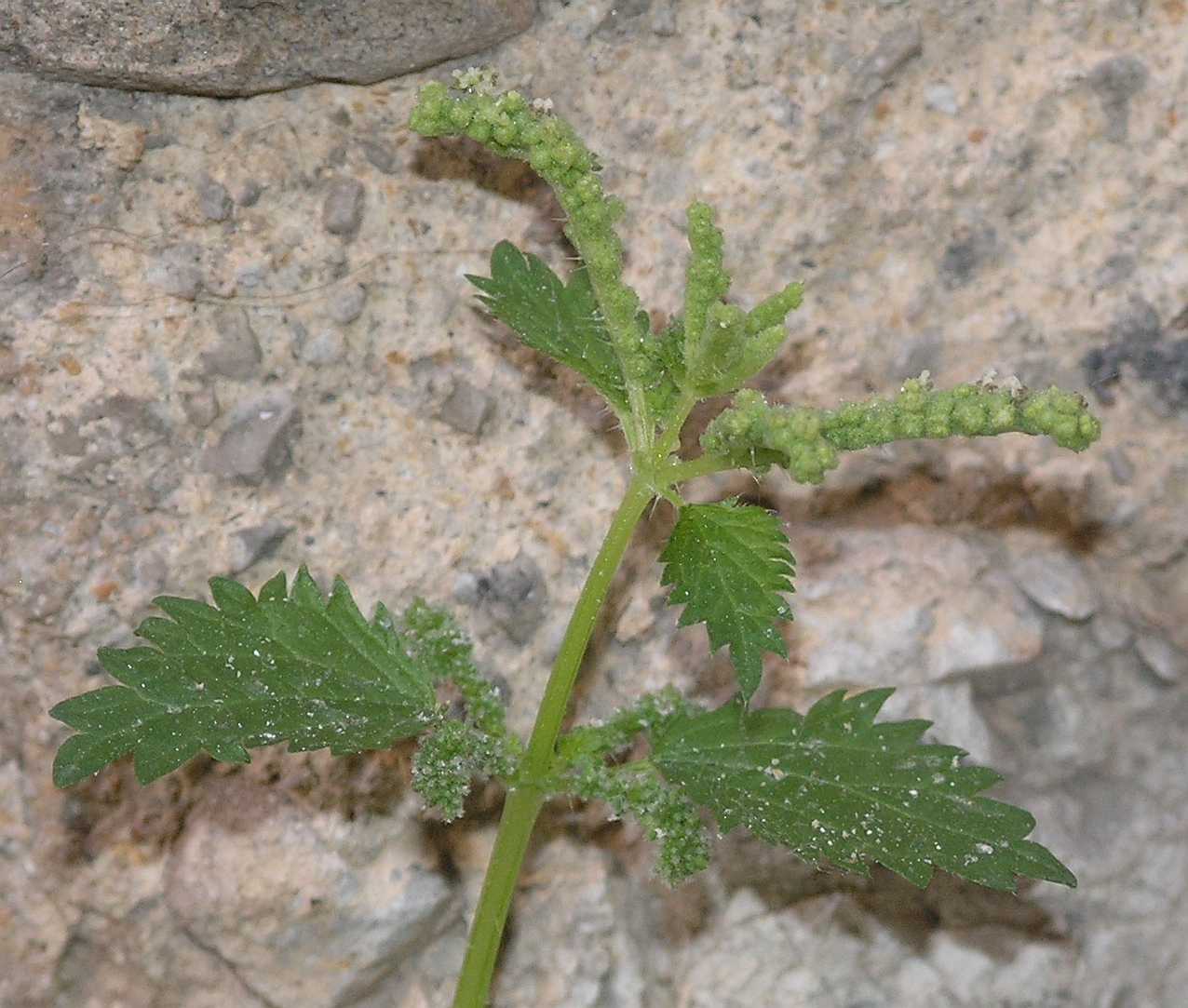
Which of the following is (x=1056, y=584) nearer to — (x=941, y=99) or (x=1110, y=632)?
(x=1110, y=632)

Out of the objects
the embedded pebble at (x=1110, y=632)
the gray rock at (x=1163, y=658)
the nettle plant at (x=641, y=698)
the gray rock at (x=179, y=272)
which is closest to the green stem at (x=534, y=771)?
the nettle plant at (x=641, y=698)

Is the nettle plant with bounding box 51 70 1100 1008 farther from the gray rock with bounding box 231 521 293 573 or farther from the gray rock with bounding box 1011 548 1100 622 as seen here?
the gray rock with bounding box 1011 548 1100 622

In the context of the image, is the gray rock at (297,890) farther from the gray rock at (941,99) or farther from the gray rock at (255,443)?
the gray rock at (941,99)

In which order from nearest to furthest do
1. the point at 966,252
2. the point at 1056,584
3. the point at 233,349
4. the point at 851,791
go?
the point at 851,791
the point at 233,349
the point at 966,252
the point at 1056,584

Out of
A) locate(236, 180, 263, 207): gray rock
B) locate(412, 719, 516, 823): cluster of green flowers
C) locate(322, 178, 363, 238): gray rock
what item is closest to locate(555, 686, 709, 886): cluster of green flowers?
locate(412, 719, 516, 823): cluster of green flowers

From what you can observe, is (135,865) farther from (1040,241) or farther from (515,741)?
(1040,241)

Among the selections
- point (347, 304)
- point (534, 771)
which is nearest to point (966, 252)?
point (347, 304)
